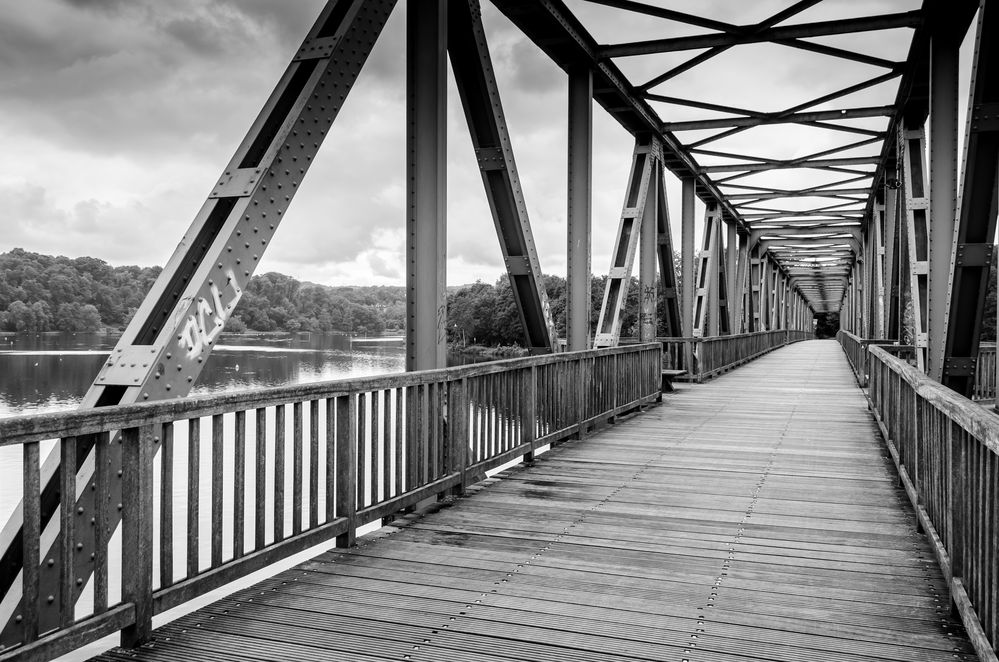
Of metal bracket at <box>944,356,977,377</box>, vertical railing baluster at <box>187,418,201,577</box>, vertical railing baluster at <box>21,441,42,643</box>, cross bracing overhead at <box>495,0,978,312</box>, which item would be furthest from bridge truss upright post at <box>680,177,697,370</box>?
vertical railing baluster at <box>21,441,42,643</box>

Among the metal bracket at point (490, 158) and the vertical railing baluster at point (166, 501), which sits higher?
the metal bracket at point (490, 158)

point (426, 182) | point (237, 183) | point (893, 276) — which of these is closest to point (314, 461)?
point (237, 183)

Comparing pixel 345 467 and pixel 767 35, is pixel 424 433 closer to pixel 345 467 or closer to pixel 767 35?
pixel 345 467

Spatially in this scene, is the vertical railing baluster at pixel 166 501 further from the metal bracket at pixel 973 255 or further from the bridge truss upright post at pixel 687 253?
the bridge truss upright post at pixel 687 253

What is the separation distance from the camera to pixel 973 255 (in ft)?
25.2

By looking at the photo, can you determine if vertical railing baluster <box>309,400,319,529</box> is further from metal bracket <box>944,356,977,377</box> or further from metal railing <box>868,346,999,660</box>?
metal bracket <box>944,356,977,377</box>

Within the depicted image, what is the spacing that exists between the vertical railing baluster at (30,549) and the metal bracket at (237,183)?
6.77ft

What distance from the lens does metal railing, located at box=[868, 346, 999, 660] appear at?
2.75m

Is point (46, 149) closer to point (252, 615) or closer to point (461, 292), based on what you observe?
point (252, 615)

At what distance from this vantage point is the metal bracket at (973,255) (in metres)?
7.64

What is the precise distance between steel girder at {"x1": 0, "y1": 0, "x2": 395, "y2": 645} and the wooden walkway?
1.86 ft

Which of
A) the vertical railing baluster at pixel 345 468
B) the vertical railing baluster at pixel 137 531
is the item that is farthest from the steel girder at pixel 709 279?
the vertical railing baluster at pixel 137 531

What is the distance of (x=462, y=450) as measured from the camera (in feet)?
19.2

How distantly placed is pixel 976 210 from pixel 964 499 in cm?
514
